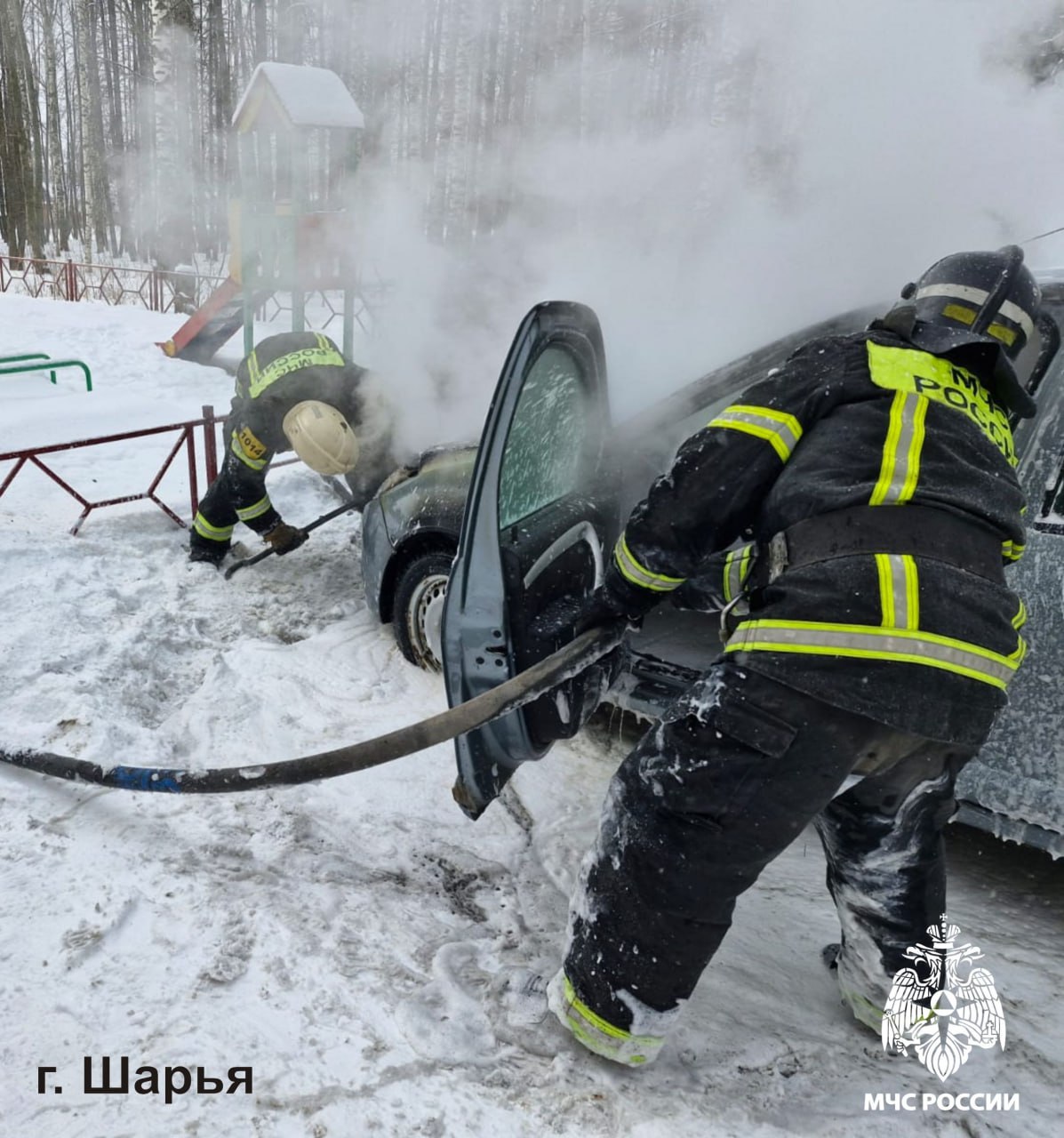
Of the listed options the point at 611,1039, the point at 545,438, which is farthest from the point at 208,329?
the point at 611,1039

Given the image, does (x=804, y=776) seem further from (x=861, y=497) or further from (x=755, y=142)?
(x=755, y=142)

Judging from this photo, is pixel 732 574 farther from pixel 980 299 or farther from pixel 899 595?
pixel 980 299

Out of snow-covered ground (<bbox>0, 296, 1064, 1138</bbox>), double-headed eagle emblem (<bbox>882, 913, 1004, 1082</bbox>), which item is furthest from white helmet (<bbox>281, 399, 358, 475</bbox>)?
double-headed eagle emblem (<bbox>882, 913, 1004, 1082</bbox>)

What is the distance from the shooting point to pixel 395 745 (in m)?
2.28

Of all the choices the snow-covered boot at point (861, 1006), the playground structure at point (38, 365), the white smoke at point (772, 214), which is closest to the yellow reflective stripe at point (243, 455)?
the white smoke at point (772, 214)

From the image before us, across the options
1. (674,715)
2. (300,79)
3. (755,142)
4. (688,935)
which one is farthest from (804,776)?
(300,79)

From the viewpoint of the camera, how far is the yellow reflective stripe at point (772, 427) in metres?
1.87

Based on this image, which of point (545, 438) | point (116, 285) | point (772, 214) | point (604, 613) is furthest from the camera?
point (116, 285)

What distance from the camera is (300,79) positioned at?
30.6 feet

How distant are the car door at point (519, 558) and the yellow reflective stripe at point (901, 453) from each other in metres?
0.92

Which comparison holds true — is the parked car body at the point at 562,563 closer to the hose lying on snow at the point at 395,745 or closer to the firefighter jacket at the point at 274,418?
the hose lying on snow at the point at 395,745

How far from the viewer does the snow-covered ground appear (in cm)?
186

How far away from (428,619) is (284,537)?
135 cm

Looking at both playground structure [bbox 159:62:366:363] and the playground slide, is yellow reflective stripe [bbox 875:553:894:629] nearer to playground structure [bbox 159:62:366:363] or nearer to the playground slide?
playground structure [bbox 159:62:366:363]
